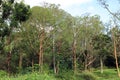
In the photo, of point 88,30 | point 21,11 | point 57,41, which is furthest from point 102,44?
point 21,11

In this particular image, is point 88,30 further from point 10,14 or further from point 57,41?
point 10,14

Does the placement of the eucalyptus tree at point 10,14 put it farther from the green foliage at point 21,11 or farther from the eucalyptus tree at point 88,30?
the eucalyptus tree at point 88,30

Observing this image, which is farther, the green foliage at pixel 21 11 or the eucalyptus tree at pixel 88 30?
the eucalyptus tree at pixel 88 30

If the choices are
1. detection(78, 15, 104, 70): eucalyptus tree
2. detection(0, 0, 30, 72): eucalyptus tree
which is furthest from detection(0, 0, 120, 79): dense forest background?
detection(0, 0, 30, 72): eucalyptus tree

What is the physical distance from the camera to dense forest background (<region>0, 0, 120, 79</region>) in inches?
1802

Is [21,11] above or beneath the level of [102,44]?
above

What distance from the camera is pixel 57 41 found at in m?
52.2

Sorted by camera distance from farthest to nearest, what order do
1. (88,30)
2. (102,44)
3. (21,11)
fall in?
1. (102,44)
2. (88,30)
3. (21,11)

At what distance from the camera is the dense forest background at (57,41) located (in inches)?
1802

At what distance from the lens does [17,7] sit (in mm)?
21719

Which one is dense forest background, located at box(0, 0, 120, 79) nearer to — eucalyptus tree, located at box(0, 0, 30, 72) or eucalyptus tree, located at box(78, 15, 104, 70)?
eucalyptus tree, located at box(78, 15, 104, 70)

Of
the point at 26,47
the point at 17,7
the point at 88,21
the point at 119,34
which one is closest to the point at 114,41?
the point at 119,34

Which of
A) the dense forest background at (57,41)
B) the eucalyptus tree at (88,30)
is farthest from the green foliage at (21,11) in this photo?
the eucalyptus tree at (88,30)

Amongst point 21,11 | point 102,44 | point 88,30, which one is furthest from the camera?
point 102,44
